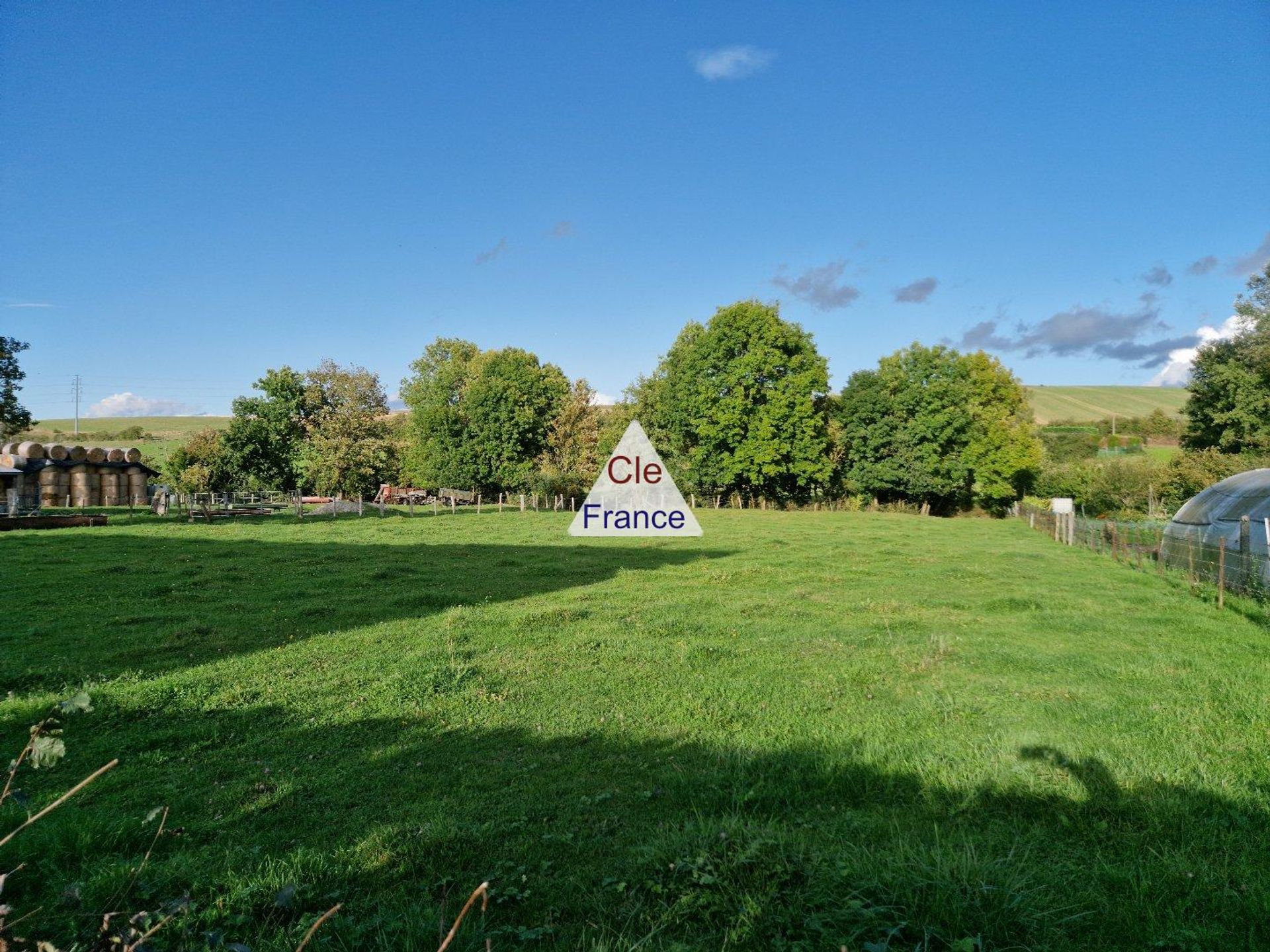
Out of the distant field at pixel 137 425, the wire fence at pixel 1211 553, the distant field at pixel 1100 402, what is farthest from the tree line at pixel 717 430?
the distant field at pixel 1100 402

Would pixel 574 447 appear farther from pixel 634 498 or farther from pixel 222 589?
pixel 222 589

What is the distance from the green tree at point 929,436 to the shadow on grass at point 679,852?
162ft

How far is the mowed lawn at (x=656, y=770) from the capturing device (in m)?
3.52

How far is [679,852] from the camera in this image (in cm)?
402

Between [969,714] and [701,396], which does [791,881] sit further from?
[701,396]

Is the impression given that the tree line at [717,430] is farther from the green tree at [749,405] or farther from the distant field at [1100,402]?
the distant field at [1100,402]

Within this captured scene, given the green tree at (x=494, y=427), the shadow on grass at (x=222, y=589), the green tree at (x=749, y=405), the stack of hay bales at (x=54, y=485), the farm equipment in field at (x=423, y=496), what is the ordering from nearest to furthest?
1. the shadow on grass at (x=222, y=589)
2. the stack of hay bales at (x=54, y=485)
3. the green tree at (x=749, y=405)
4. the farm equipment in field at (x=423, y=496)
5. the green tree at (x=494, y=427)

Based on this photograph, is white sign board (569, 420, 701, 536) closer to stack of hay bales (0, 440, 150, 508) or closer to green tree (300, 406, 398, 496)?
green tree (300, 406, 398, 496)

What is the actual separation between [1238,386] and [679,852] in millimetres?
53635

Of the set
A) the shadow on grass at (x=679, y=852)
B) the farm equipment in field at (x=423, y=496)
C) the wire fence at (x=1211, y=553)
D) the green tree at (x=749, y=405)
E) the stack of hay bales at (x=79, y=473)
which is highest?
the green tree at (x=749, y=405)

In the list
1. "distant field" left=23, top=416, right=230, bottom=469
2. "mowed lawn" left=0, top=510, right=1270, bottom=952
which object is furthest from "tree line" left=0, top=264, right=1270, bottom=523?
"mowed lawn" left=0, top=510, right=1270, bottom=952

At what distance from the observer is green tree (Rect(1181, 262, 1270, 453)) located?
131 feet

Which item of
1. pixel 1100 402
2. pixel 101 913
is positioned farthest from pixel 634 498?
pixel 1100 402

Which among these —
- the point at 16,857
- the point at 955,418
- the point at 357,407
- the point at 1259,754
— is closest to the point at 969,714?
the point at 1259,754
